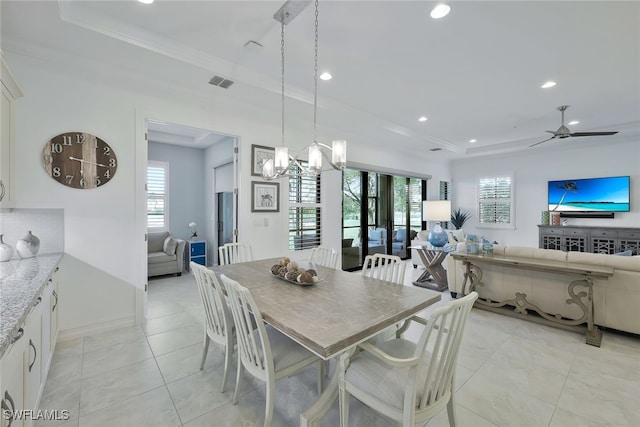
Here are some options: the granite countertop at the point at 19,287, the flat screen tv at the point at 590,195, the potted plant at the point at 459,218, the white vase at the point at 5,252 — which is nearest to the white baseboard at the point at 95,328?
the granite countertop at the point at 19,287

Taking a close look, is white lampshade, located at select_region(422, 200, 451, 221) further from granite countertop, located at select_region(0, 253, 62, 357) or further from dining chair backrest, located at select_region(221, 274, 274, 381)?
granite countertop, located at select_region(0, 253, 62, 357)

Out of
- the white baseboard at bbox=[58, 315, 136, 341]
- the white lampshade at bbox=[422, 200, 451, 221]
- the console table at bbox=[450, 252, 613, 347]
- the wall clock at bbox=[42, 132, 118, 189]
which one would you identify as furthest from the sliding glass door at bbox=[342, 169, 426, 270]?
the wall clock at bbox=[42, 132, 118, 189]

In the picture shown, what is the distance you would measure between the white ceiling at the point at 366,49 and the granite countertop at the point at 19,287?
1.90m

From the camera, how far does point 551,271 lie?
2973mm

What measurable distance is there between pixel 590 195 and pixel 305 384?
7299 millimetres

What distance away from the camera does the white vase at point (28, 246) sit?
8.13ft

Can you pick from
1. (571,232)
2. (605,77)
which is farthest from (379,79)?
(571,232)

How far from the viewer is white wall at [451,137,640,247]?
5.73m

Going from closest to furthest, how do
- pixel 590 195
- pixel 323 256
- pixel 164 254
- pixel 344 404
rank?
1. pixel 344 404
2. pixel 323 256
3. pixel 164 254
4. pixel 590 195

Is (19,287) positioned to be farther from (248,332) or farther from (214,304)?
(248,332)

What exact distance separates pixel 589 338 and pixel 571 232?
4.39 meters

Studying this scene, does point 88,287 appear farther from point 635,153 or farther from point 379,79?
point 635,153

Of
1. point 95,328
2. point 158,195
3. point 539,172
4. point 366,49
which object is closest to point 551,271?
point 366,49

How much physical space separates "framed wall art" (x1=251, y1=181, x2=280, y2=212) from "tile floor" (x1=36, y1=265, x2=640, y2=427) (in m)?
1.85
